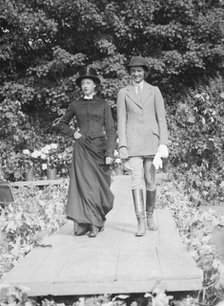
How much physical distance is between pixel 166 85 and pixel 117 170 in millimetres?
4063

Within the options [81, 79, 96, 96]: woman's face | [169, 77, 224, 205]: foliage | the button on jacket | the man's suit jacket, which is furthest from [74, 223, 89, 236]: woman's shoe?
[169, 77, 224, 205]: foliage

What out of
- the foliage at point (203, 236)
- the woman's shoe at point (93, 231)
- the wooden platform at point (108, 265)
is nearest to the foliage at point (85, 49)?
Answer: the foliage at point (203, 236)

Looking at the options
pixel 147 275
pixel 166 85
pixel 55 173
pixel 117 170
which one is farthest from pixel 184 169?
pixel 147 275

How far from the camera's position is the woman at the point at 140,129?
473 cm

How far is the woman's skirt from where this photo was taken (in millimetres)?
4863

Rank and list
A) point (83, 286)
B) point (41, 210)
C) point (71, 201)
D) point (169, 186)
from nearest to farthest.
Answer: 1. point (83, 286)
2. point (71, 201)
3. point (41, 210)
4. point (169, 186)

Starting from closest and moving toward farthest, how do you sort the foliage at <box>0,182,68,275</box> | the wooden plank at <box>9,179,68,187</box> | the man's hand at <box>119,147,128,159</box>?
1. the foliage at <box>0,182,68,275</box>
2. the man's hand at <box>119,147,128,159</box>
3. the wooden plank at <box>9,179,68,187</box>

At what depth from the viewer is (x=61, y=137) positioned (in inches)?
512

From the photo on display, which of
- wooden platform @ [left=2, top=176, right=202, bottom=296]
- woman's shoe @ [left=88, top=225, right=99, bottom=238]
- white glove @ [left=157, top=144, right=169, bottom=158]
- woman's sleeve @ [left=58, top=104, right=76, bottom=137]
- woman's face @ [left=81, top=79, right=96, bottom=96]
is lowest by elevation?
woman's shoe @ [left=88, top=225, right=99, bottom=238]

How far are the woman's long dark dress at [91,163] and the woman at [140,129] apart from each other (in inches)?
10.5

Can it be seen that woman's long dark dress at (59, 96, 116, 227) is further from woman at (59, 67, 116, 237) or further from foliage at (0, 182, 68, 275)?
foliage at (0, 182, 68, 275)

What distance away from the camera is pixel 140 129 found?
477 centimetres

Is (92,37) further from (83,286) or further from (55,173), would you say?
(83,286)

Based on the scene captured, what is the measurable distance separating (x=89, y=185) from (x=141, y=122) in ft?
2.50
